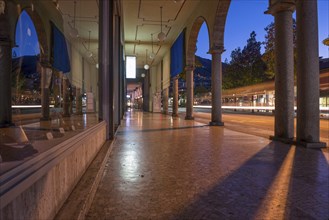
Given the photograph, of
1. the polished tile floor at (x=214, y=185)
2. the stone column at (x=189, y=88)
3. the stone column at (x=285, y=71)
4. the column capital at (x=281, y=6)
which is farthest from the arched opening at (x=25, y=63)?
the stone column at (x=189, y=88)

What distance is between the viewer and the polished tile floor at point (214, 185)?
8.81 feet

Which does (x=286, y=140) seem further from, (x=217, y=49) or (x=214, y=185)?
(x=217, y=49)

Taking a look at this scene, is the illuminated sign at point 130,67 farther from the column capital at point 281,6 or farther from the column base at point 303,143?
the column base at point 303,143

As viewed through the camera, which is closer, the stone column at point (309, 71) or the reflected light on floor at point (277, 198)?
the reflected light on floor at point (277, 198)

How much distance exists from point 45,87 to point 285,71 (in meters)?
6.21

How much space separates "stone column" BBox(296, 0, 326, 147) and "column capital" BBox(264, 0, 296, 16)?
0.61 meters

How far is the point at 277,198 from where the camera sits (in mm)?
3047

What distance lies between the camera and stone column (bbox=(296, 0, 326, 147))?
6508 millimetres

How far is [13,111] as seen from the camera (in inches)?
73.4

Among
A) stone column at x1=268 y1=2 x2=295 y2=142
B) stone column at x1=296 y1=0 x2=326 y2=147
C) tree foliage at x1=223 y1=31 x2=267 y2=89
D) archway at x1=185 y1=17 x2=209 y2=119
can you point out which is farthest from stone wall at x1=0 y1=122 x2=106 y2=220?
tree foliage at x1=223 y1=31 x2=267 y2=89

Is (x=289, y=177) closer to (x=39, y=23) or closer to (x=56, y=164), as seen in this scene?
(x=56, y=164)

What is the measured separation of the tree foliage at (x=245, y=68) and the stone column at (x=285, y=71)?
35317 mm

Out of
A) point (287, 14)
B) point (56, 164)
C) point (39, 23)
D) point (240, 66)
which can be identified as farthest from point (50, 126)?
point (240, 66)

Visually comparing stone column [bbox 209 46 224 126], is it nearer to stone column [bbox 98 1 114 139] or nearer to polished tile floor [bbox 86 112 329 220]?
stone column [bbox 98 1 114 139]
